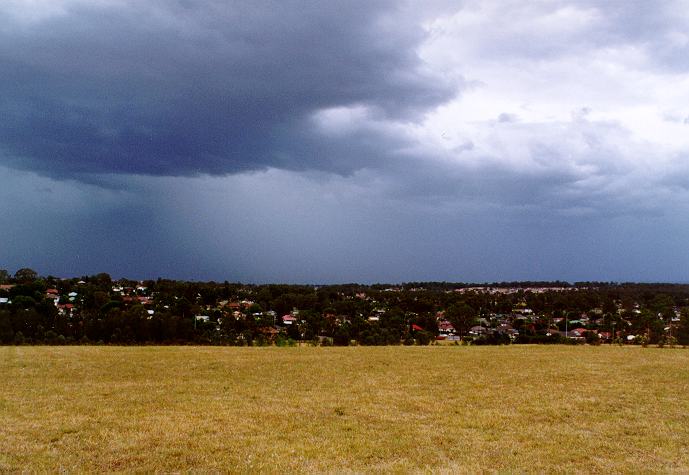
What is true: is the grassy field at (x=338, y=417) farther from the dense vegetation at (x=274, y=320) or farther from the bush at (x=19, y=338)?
the dense vegetation at (x=274, y=320)

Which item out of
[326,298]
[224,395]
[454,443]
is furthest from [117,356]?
[326,298]

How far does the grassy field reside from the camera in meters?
10.1

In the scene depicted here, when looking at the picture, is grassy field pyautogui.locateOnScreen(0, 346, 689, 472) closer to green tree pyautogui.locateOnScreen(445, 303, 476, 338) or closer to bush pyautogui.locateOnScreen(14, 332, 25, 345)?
bush pyautogui.locateOnScreen(14, 332, 25, 345)

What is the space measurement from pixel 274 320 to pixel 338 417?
52.9 metres

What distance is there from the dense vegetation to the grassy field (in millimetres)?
21667

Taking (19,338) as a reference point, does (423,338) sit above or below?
below

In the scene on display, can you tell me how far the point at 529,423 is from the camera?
516 inches

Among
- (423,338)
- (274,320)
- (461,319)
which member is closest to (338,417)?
(423,338)

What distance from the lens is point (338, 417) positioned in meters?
13.5

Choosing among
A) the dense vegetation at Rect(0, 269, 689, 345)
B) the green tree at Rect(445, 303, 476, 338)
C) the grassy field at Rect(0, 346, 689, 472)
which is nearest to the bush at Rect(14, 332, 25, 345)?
the dense vegetation at Rect(0, 269, 689, 345)

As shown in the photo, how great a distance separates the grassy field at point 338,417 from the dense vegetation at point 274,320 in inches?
853

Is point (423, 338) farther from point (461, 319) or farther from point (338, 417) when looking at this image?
point (338, 417)

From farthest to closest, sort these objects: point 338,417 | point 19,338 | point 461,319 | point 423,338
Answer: point 461,319, point 423,338, point 19,338, point 338,417

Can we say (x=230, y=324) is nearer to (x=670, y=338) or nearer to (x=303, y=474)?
(x=670, y=338)
